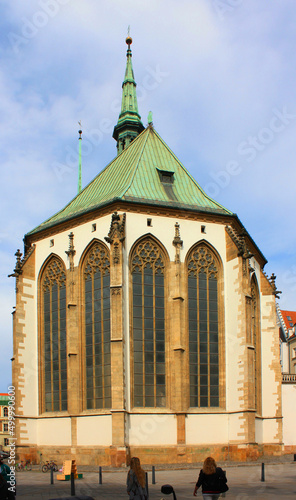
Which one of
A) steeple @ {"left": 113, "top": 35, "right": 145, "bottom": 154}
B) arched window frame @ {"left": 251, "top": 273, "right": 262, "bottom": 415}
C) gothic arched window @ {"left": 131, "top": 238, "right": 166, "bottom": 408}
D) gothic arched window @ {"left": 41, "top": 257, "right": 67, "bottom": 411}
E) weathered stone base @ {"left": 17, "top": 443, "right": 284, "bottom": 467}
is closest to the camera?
weathered stone base @ {"left": 17, "top": 443, "right": 284, "bottom": 467}

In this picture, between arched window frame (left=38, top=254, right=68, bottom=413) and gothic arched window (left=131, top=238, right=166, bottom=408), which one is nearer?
gothic arched window (left=131, top=238, right=166, bottom=408)

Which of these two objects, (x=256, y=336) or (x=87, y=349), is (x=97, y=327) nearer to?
(x=87, y=349)

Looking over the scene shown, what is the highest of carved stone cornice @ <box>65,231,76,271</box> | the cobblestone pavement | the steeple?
the steeple

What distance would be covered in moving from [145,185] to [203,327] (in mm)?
8283

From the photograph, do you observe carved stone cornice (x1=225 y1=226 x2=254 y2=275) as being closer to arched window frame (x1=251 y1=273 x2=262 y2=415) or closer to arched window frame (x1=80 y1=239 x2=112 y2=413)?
arched window frame (x1=251 y1=273 x2=262 y2=415)

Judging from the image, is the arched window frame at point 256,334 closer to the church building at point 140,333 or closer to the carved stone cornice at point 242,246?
the church building at point 140,333

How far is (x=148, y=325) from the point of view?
29766 mm

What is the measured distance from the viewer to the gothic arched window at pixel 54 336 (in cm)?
3125

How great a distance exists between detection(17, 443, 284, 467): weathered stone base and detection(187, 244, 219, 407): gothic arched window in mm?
2244

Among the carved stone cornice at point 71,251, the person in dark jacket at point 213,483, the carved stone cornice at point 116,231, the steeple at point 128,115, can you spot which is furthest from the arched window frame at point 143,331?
the steeple at point 128,115

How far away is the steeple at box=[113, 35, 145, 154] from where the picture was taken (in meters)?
50.4

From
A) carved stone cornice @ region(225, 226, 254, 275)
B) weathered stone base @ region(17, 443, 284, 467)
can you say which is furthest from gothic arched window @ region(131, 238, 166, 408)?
carved stone cornice @ region(225, 226, 254, 275)

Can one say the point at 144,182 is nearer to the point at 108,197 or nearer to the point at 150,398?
the point at 108,197

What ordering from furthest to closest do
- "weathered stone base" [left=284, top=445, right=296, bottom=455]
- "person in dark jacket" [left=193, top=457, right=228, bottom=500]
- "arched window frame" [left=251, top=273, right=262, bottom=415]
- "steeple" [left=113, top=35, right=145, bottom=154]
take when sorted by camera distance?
"steeple" [left=113, top=35, right=145, bottom=154] → "weathered stone base" [left=284, top=445, right=296, bottom=455] → "arched window frame" [left=251, top=273, right=262, bottom=415] → "person in dark jacket" [left=193, top=457, right=228, bottom=500]
